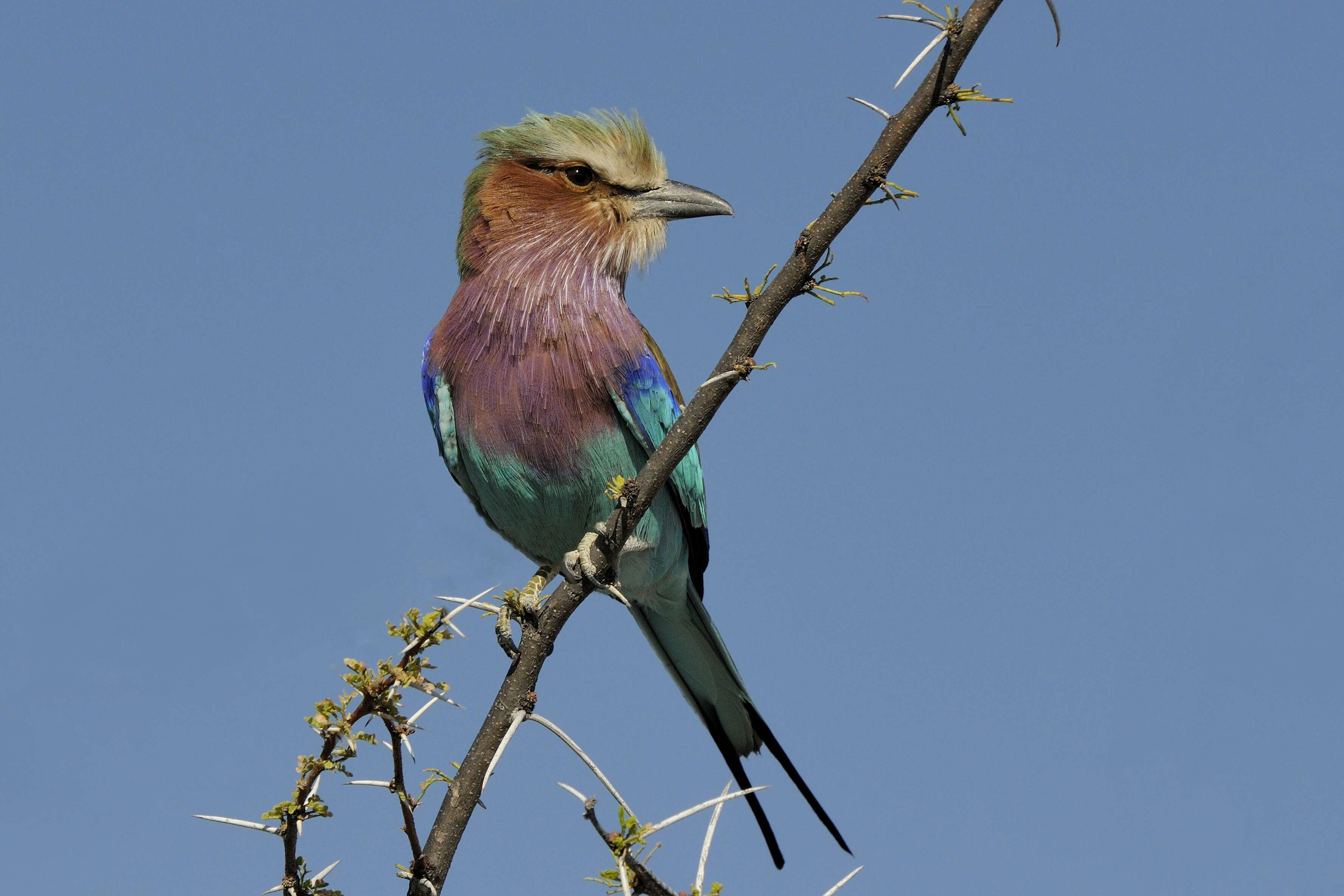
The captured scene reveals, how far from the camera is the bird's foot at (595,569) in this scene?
4.03m

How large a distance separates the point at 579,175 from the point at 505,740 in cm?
315

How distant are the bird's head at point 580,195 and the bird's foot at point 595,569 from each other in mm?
1806

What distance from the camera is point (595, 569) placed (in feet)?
13.5

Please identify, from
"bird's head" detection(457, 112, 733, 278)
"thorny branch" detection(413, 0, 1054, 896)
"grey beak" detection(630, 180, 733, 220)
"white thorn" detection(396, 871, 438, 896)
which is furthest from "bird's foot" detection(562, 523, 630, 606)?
"grey beak" detection(630, 180, 733, 220)

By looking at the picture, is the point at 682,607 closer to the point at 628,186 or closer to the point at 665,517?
the point at 665,517

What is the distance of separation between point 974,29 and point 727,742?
11.8ft

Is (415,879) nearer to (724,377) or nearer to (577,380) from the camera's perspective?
(724,377)

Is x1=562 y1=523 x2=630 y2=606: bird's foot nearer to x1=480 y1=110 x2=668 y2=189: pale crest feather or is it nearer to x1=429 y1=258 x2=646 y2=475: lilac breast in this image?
x1=429 y1=258 x2=646 y2=475: lilac breast

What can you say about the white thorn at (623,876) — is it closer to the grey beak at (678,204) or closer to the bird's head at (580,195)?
the bird's head at (580,195)

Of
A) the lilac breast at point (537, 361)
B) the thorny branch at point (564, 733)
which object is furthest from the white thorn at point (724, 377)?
the lilac breast at point (537, 361)

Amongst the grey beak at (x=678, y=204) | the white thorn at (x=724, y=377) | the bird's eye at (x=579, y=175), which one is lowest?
the white thorn at (x=724, y=377)

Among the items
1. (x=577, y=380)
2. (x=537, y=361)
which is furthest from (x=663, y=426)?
(x=537, y=361)

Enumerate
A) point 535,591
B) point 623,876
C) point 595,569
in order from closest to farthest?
point 623,876
point 595,569
point 535,591

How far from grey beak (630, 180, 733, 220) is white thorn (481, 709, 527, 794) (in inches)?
113
